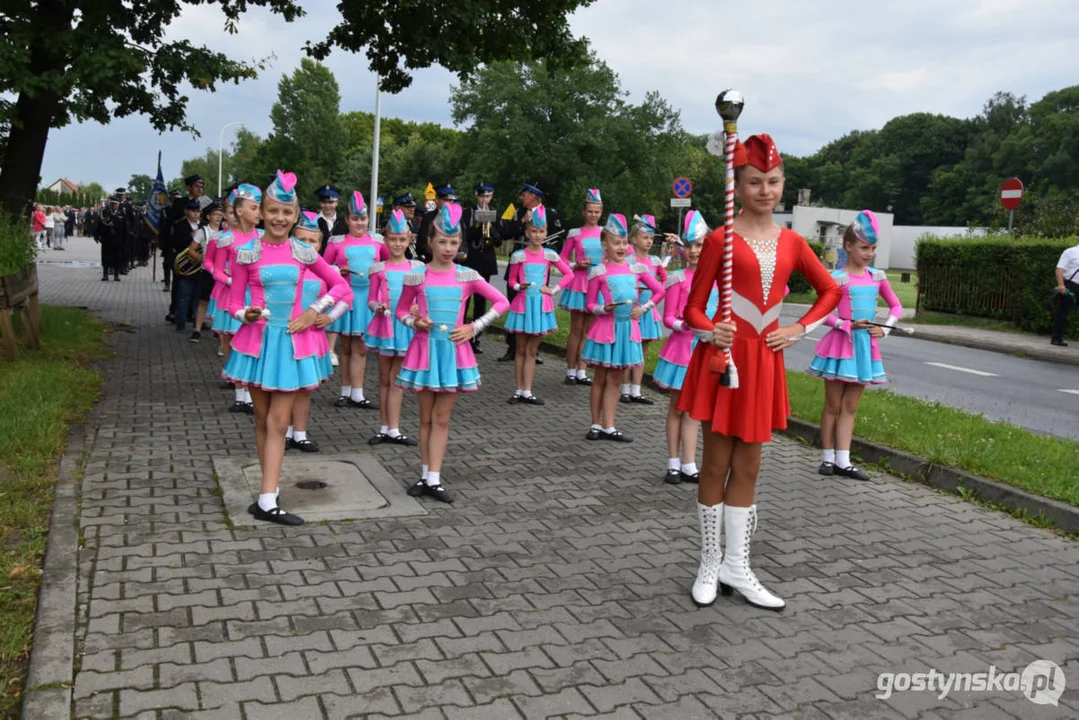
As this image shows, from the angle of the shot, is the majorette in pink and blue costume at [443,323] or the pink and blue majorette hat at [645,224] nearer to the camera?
the majorette in pink and blue costume at [443,323]

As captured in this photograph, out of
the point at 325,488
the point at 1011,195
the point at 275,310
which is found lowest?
the point at 325,488

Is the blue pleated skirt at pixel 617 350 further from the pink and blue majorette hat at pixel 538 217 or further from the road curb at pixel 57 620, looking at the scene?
the road curb at pixel 57 620

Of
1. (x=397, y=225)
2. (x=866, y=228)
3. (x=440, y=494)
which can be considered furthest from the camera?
(x=397, y=225)

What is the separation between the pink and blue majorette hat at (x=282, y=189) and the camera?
6.09 meters

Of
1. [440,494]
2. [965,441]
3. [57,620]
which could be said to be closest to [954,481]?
[965,441]

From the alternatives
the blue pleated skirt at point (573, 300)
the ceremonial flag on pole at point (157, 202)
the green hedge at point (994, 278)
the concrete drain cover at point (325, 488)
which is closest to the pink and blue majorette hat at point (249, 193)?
the concrete drain cover at point (325, 488)

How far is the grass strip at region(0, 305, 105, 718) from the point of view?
4188 mm

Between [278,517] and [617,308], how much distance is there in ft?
12.8

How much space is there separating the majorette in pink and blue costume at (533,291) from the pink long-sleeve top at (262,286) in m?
4.67

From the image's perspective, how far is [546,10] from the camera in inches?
616

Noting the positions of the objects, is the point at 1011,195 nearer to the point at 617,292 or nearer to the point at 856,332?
the point at 856,332

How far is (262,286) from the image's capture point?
6191 millimetres

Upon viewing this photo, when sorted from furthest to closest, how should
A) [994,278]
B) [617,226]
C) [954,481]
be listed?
[994,278] → [617,226] → [954,481]

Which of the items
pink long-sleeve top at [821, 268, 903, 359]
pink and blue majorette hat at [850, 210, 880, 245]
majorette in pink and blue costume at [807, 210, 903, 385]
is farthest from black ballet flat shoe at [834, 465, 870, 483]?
pink and blue majorette hat at [850, 210, 880, 245]
